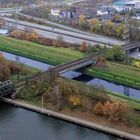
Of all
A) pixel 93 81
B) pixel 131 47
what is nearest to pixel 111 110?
pixel 93 81

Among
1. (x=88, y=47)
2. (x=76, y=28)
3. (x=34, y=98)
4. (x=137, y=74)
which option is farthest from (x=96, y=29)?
(x=34, y=98)

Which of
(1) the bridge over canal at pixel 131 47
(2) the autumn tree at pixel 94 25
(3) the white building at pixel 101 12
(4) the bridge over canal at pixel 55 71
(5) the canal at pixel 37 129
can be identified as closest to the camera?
(5) the canal at pixel 37 129

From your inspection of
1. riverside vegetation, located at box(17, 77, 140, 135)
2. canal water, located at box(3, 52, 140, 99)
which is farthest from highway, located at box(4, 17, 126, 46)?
riverside vegetation, located at box(17, 77, 140, 135)

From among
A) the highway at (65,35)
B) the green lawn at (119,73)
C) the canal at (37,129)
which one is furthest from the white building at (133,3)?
the canal at (37,129)

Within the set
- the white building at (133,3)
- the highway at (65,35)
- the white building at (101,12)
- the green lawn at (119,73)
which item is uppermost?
the white building at (133,3)

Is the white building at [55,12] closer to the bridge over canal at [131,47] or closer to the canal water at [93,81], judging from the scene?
the bridge over canal at [131,47]

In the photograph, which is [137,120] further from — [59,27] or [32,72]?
[59,27]
